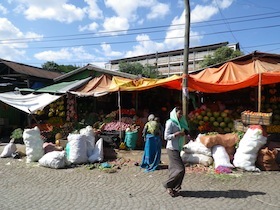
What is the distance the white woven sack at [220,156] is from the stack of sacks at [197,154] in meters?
0.23

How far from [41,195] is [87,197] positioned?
3.46 ft

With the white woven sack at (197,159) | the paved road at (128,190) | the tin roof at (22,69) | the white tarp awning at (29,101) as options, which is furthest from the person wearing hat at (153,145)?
the tin roof at (22,69)

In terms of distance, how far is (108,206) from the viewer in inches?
222

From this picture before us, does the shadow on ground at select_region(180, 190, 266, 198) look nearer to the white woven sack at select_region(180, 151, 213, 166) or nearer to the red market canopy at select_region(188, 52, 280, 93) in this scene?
the white woven sack at select_region(180, 151, 213, 166)

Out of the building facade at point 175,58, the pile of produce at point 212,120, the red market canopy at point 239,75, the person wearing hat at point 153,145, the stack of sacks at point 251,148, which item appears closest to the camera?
the stack of sacks at point 251,148

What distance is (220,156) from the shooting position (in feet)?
27.0

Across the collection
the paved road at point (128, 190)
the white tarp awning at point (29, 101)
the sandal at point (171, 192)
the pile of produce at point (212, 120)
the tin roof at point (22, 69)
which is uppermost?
the tin roof at point (22, 69)

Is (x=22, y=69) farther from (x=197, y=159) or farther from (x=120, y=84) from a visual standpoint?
(x=197, y=159)

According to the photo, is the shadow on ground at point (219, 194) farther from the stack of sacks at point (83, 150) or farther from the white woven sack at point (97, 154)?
the stack of sacks at point (83, 150)

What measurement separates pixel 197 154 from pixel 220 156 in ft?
2.69

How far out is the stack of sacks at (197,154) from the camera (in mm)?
8627

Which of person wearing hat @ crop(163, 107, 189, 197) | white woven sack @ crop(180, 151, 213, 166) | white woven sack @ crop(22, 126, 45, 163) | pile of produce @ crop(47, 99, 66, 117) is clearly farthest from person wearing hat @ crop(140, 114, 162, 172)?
pile of produce @ crop(47, 99, 66, 117)

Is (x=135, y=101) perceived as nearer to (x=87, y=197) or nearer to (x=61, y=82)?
(x=61, y=82)

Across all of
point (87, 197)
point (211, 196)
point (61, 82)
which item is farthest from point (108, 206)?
point (61, 82)
